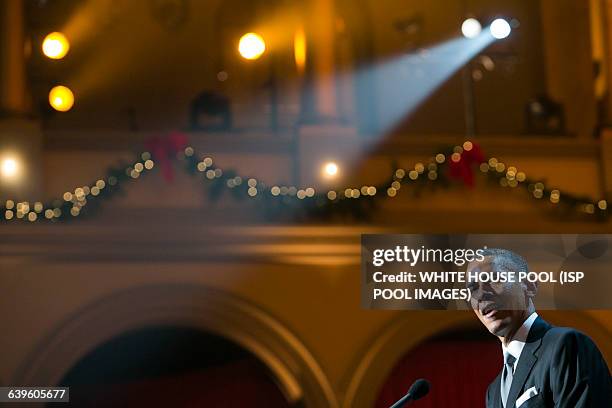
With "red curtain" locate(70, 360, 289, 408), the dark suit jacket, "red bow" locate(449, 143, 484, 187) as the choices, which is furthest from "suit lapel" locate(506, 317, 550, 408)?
"red bow" locate(449, 143, 484, 187)

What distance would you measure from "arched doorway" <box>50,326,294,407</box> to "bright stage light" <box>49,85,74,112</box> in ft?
9.57

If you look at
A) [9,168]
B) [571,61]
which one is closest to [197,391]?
[9,168]

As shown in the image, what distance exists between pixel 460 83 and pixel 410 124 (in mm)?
677

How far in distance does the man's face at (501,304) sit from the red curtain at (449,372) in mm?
4408

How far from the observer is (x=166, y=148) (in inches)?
327

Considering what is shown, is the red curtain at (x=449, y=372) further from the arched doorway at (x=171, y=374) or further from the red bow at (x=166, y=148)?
the red bow at (x=166, y=148)

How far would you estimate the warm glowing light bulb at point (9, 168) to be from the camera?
323 inches

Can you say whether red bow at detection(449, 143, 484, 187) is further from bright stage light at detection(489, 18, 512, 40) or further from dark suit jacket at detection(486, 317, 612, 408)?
dark suit jacket at detection(486, 317, 612, 408)

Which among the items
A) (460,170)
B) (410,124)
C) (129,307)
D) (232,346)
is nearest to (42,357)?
(129,307)

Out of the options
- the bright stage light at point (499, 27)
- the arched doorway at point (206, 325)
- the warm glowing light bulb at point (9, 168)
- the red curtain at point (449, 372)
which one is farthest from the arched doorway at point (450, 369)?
the warm glowing light bulb at point (9, 168)

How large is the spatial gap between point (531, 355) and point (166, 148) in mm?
5169

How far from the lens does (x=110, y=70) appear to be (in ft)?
34.4

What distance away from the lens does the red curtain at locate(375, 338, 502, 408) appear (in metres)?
8.15
